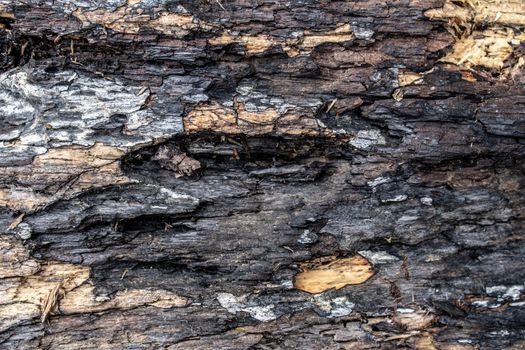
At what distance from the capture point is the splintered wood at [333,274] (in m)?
3.29

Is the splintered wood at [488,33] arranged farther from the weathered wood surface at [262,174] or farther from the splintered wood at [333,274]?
the splintered wood at [333,274]

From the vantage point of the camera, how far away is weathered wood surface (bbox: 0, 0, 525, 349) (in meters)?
3.05

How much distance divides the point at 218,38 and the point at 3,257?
1974mm

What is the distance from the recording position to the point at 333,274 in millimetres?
3301

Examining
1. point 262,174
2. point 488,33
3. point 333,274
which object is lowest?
point 333,274

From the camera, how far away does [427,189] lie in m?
3.22

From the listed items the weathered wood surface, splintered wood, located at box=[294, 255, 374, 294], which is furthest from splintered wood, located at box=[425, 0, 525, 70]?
splintered wood, located at box=[294, 255, 374, 294]

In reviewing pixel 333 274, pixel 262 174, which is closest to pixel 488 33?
pixel 262 174

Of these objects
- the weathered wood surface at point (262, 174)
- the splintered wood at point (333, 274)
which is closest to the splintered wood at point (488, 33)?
the weathered wood surface at point (262, 174)

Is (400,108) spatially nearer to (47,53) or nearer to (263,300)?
(263,300)

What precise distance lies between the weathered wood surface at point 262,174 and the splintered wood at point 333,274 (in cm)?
1

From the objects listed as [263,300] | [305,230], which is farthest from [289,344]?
[305,230]

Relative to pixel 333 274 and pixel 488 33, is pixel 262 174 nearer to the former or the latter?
pixel 333 274

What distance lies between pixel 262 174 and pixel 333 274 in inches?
33.2
